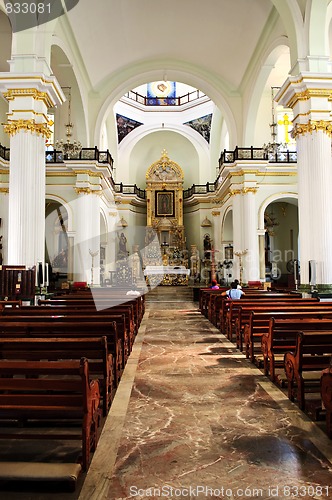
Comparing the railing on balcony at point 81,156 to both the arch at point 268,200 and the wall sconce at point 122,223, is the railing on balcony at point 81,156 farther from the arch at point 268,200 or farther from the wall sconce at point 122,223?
the wall sconce at point 122,223

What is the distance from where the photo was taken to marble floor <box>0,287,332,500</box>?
2738 mm

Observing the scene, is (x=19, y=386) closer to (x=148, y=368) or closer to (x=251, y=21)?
(x=148, y=368)

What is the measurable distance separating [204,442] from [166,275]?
22.1 meters

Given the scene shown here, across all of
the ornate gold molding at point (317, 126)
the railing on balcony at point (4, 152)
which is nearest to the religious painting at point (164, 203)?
the railing on balcony at point (4, 152)

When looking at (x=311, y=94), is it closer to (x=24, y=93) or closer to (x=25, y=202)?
(x=24, y=93)

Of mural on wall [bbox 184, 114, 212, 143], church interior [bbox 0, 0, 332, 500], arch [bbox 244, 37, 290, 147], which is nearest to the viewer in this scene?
church interior [bbox 0, 0, 332, 500]

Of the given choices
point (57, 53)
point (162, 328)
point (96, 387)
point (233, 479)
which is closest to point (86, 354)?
point (96, 387)

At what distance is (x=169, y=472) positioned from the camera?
295 cm

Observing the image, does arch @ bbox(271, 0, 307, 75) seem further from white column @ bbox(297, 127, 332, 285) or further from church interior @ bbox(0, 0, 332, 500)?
white column @ bbox(297, 127, 332, 285)

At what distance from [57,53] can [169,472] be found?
48.5ft

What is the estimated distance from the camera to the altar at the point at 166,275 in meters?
24.7

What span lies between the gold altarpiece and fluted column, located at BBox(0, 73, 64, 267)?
17.1 metres

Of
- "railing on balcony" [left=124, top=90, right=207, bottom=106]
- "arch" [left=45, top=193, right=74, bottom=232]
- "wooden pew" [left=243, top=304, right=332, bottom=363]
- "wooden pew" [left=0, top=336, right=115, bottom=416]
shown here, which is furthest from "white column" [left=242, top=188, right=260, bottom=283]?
"wooden pew" [left=0, top=336, right=115, bottom=416]

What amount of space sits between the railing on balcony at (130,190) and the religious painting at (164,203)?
1186mm
